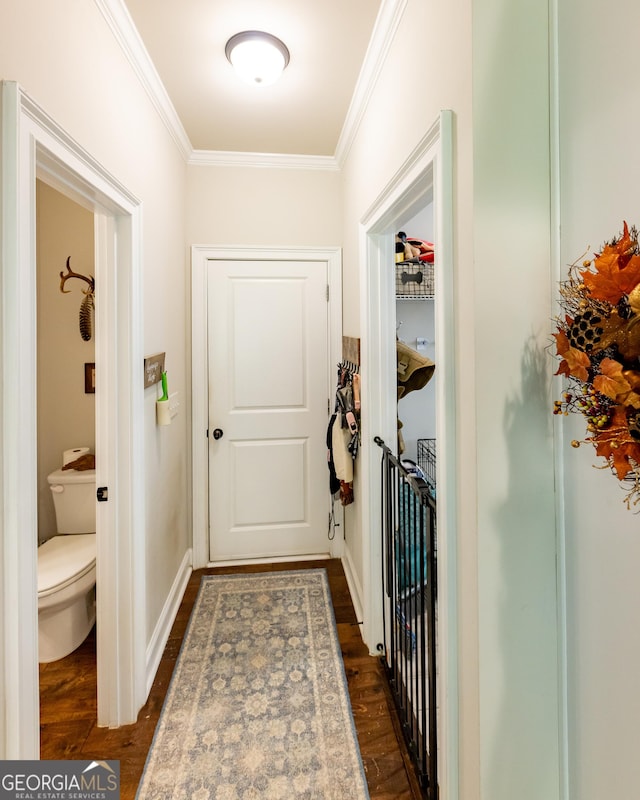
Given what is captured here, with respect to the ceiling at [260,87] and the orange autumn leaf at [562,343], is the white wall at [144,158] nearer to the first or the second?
the ceiling at [260,87]

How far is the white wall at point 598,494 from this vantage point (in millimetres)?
790

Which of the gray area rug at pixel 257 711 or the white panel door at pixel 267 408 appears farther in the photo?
the white panel door at pixel 267 408

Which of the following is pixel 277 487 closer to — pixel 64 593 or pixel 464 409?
pixel 64 593

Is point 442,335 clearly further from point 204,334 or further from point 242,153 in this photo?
point 242,153

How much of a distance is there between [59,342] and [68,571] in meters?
1.37

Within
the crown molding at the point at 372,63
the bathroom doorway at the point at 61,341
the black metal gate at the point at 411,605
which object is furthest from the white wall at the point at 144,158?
the black metal gate at the point at 411,605

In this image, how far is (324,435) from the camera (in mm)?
3041

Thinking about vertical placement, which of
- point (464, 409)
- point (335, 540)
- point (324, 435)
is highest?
point (464, 409)

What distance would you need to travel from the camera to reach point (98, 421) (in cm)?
171

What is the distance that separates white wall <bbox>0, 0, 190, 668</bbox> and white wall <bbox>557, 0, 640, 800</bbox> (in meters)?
1.23

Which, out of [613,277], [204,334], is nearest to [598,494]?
[613,277]

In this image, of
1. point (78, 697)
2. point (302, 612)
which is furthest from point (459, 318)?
point (78, 697)

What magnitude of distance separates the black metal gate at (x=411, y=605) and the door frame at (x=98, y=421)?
3.47 feet

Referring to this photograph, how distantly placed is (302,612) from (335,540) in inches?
27.5
